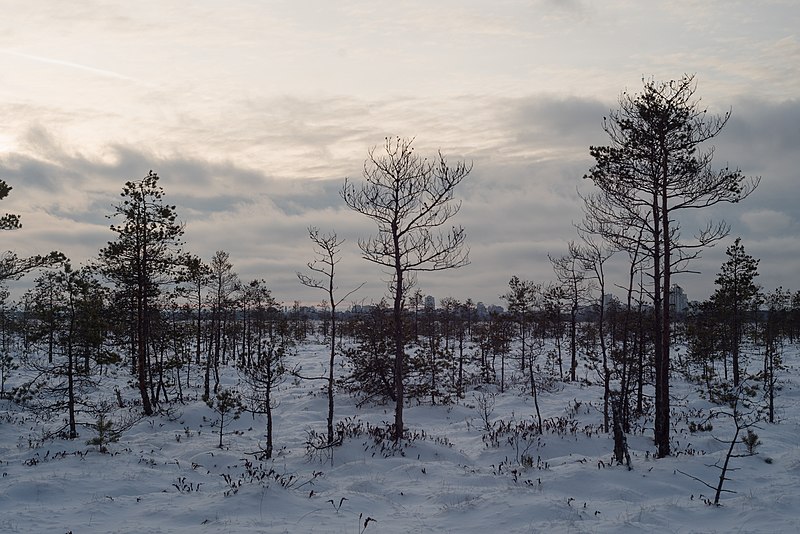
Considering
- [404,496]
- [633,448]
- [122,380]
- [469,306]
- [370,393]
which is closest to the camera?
[404,496]

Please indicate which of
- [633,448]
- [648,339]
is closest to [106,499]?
[633,448]

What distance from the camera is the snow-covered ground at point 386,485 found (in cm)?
899

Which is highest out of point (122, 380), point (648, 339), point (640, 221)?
point (640, 221)

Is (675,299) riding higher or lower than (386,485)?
higher

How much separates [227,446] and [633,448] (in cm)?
1346

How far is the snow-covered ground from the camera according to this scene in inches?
354

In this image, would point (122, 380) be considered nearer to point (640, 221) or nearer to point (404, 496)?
point (404, 496)

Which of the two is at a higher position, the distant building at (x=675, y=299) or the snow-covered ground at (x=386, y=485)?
the distant building at (x=675, y=299)

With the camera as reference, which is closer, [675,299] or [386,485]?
[386,485]

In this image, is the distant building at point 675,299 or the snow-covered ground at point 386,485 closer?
the snow-covered ground at point 386,485

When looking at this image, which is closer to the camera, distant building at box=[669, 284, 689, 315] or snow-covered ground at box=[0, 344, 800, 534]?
snow-covered ground at box=[0, 344, 800, 534]

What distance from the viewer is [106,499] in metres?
10.2

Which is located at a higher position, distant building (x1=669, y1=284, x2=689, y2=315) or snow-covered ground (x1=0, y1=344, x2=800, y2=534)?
distant building (x1=669, y1=284, x2=689, y2=315)

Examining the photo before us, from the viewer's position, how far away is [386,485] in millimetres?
12320
